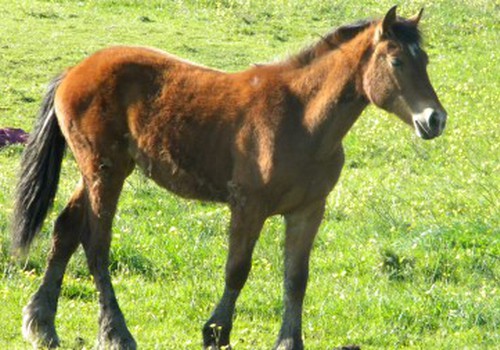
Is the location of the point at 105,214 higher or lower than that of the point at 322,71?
lower

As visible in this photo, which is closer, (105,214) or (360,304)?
(105,214)

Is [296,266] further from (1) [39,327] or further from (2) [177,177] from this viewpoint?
(1) [39,327]

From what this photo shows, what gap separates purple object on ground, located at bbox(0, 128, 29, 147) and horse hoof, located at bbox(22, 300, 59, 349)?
21.7ft

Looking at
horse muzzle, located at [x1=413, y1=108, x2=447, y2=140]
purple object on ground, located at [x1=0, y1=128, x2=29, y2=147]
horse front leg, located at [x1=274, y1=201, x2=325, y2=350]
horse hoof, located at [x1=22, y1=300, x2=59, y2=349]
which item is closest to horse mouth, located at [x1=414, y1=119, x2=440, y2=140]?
horse muzzle, located at [x1=413, y1=108, x2=447, y2=140]

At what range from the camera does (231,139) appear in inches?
304

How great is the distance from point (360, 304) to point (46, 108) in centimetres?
277

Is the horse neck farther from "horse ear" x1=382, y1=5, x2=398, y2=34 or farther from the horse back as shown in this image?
the horse back

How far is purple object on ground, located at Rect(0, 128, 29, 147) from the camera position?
14.4 metres

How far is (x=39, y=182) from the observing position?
8.41m

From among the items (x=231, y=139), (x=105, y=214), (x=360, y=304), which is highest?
(x=231, y=139)

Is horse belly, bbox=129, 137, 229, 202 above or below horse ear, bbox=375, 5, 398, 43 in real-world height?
below

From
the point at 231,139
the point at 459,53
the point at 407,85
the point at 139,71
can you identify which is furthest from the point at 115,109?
the point at 459,53

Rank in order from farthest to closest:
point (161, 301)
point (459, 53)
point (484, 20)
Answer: point (484, 20), point (459, 53), point (161, 301)

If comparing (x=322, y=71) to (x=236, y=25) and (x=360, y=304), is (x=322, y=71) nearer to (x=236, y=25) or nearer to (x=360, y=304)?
(x=360, y=304)
